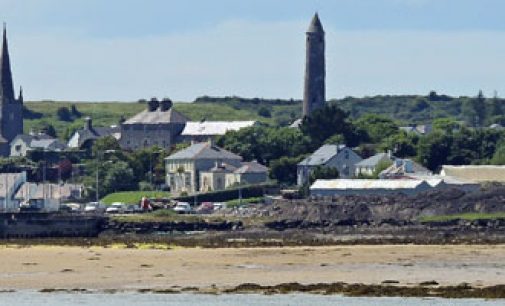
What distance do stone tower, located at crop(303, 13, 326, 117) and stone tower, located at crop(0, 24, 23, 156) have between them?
33687 millimetres

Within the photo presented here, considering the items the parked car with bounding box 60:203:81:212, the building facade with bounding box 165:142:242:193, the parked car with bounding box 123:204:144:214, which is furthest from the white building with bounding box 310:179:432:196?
the building facade with bounding box 165:142:242:193

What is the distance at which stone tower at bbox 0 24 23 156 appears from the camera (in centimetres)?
18812

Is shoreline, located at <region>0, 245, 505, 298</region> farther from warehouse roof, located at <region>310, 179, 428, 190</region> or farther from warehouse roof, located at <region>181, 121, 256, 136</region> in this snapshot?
warehouse roof, located at <region>181, 121, 256, 136</region>

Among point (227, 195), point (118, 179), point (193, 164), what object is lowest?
point (227, 195)

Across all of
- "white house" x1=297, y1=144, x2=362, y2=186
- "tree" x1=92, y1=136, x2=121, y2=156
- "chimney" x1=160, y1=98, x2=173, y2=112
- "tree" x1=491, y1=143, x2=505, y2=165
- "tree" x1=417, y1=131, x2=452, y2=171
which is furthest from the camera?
"chimney" x1=160, y1=98, x2=173, y2=112

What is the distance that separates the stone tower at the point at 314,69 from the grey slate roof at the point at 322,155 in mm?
27913

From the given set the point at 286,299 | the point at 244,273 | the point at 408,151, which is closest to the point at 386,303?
the point at 286,299

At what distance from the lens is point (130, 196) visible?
131375 millimetres

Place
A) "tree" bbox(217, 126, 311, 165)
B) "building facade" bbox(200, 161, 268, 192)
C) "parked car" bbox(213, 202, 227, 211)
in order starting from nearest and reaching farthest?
"parked car" bbox(213, 202, 227, 211)
"building facade" bbox(200, 161, 268, 192)
"tree" bbox(217, 126, 311, 165)

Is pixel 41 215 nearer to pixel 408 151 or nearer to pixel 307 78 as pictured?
pixel 408 151

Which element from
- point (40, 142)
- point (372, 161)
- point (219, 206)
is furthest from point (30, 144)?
point (219, 206)

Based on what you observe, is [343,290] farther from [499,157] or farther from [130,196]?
[499,157]

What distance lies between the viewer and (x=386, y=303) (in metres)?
56.1

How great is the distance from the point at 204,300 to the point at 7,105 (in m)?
135
